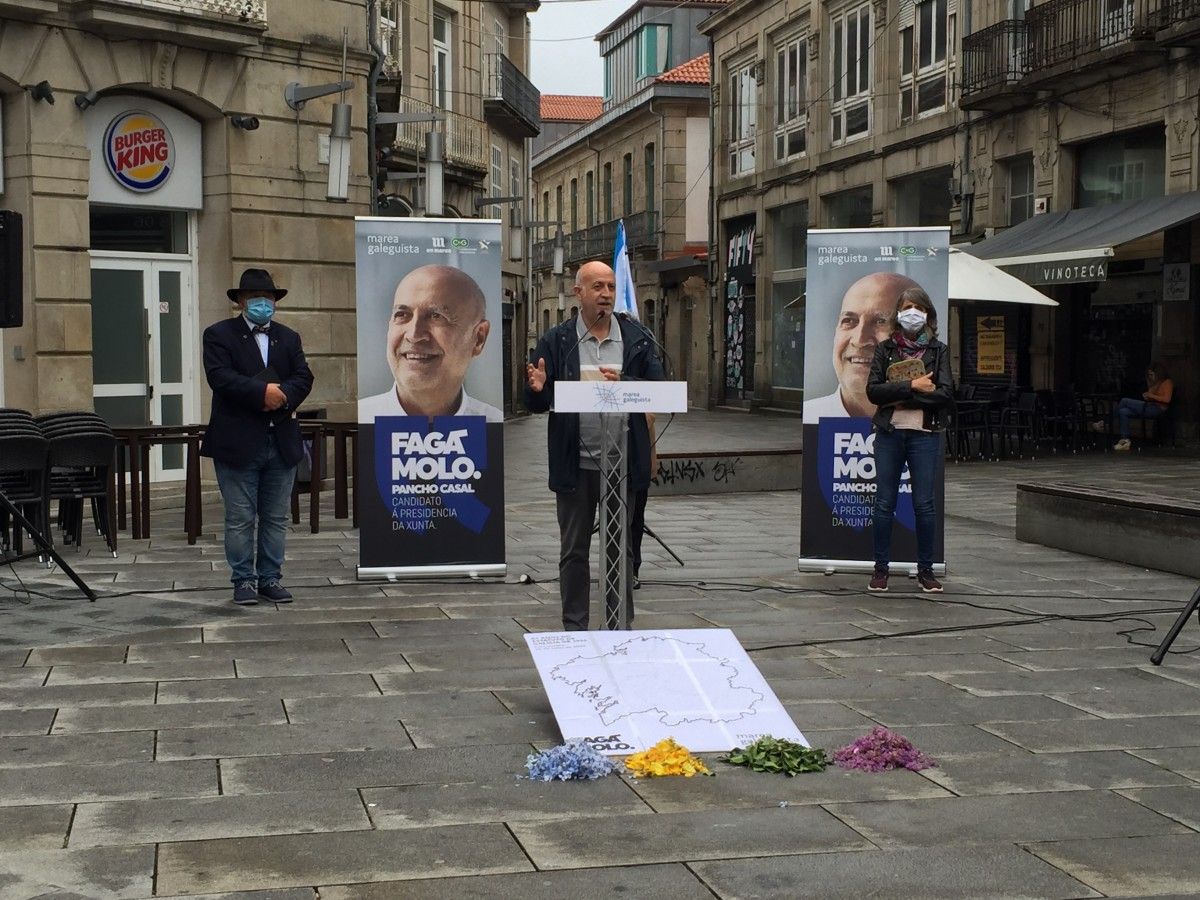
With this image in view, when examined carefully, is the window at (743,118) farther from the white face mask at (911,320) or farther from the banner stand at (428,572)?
the banner stand at (428,572)

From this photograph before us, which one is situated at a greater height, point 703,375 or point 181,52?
point 181,52

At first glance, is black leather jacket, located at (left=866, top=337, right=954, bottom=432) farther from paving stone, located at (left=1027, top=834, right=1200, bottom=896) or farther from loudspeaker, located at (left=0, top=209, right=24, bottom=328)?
loudspeaker, located at (left=0, top=209, right=24, bottom=328)

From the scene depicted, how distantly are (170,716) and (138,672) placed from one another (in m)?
0.88

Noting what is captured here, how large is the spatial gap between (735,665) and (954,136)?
22.2 meters

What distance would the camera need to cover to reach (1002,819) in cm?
448

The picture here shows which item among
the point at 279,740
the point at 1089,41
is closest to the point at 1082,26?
the point at 1089,41

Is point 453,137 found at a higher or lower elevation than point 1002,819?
higher

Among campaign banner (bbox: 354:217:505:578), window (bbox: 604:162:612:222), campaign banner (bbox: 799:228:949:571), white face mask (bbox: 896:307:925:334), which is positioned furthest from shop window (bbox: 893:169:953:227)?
window (bbox: 604:162:612:222)

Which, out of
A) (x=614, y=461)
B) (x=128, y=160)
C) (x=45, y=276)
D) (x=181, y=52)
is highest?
(x=181, y=52)

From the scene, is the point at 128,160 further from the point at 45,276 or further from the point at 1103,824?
the point at 1103,824

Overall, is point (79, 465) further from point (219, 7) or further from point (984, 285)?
point (984, 285)

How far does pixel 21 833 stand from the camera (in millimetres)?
4277

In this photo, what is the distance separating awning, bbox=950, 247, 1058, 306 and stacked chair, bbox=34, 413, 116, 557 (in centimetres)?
1067

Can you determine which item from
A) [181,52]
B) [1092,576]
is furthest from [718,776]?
[181,52]
